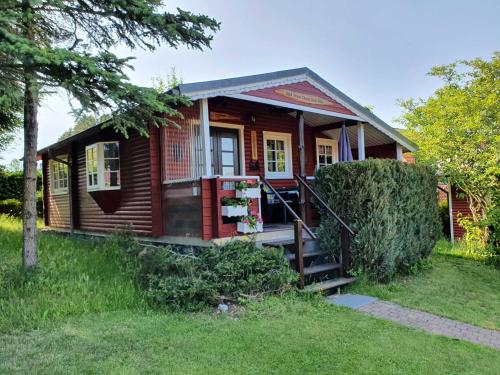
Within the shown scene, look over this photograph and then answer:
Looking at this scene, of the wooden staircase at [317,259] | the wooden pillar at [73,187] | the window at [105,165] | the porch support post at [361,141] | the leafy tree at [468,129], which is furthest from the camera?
the wooden pillar at [73,187]

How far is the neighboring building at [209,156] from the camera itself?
21.0 feet

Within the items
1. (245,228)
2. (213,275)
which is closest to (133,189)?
(245,228)

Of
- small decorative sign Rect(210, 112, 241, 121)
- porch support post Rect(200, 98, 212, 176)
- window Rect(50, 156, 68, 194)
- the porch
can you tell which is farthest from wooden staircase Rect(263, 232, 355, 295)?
window Rect(50, 156, 68, 194)

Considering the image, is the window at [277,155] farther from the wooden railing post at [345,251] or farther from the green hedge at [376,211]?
the wooden railing post at [345,251]

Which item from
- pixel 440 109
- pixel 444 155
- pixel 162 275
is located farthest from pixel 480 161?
pixel 162 275

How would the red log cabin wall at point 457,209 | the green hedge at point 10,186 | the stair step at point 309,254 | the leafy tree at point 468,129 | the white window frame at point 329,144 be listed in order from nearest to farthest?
the stair step at point 309,254 → the leafy tree at point 468,129 → the white window frame at point 329,144 → the red log cabin wall at point 457,209 → the green hedge at point 10,186

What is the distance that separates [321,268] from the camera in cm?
608

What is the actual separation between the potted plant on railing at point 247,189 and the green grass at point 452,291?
2.10 m

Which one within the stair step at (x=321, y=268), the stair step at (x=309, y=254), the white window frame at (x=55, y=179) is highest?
the white window frame at (x=55, y=179)

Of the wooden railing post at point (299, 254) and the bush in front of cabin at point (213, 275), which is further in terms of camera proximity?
the wooden railing post at point (299, 254)

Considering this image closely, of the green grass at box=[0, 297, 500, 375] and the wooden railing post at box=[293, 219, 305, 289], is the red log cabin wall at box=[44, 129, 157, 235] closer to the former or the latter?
the wooden railing post at box=[293, 219, 305, 289]

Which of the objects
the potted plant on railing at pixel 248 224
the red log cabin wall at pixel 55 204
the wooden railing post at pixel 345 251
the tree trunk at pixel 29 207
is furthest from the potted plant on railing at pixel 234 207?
the red log cabin wall at pixel 55 204

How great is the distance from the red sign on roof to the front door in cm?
180

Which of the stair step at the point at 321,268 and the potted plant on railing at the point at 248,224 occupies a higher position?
the potted plant on railing at the point at 248,224
